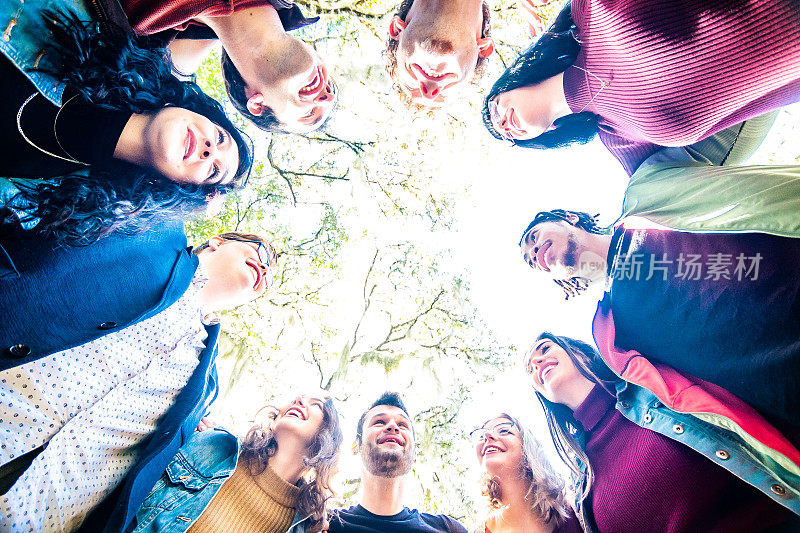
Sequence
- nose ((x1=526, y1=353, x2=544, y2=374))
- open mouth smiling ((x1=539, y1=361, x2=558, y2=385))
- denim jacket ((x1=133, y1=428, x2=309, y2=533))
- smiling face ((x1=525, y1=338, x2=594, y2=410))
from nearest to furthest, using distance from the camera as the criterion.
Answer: denim jacket ((x1=133, y1=428, x2=309, y2=533)) → smiling face ((x1=525, y1=338, x2=594, y2=410)) → open mouth smiling ((x1=539, y1=361, x2=558, y2=385)) → nose ((x1=526, y1=353, x2=544, y2=374))

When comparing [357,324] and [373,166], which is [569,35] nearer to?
[373,166]

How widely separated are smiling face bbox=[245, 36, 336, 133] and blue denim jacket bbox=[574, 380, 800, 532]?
137 inches

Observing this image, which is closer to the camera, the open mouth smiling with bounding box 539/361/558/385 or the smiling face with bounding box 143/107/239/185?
the smiling face with bounding box 143/107/239/185

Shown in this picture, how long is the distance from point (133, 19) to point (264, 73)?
0.84 meters

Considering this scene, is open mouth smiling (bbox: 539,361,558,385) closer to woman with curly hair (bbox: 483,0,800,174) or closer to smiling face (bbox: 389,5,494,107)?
woman with curly hair (bbox: 483,0,800,174)

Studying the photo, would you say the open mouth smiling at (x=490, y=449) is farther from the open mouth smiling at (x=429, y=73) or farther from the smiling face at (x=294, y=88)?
the smiling face at (x=294, y=88)

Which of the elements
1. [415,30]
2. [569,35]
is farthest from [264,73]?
[569,35]

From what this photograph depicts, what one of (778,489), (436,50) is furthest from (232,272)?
(778,489)

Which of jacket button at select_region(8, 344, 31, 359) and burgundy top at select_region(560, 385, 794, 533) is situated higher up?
jacket button at select_region(8, 344, 31, 359)

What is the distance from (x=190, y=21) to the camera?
9.66 ft

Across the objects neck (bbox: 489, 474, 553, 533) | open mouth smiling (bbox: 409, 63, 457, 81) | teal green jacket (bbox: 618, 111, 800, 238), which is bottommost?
neck (bbox: 489, 474, 553, 533)

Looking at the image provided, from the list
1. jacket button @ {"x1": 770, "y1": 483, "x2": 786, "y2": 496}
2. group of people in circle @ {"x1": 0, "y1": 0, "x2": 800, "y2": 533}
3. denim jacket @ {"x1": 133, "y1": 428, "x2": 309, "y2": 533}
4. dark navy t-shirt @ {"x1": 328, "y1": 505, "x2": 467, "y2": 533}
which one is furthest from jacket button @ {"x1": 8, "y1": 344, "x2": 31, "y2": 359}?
jacket button @ {"x1": 770, "y1": 483, "x2": 786, "y2": 496}

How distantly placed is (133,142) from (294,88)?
1197mm

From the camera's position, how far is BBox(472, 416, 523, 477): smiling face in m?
3.91
